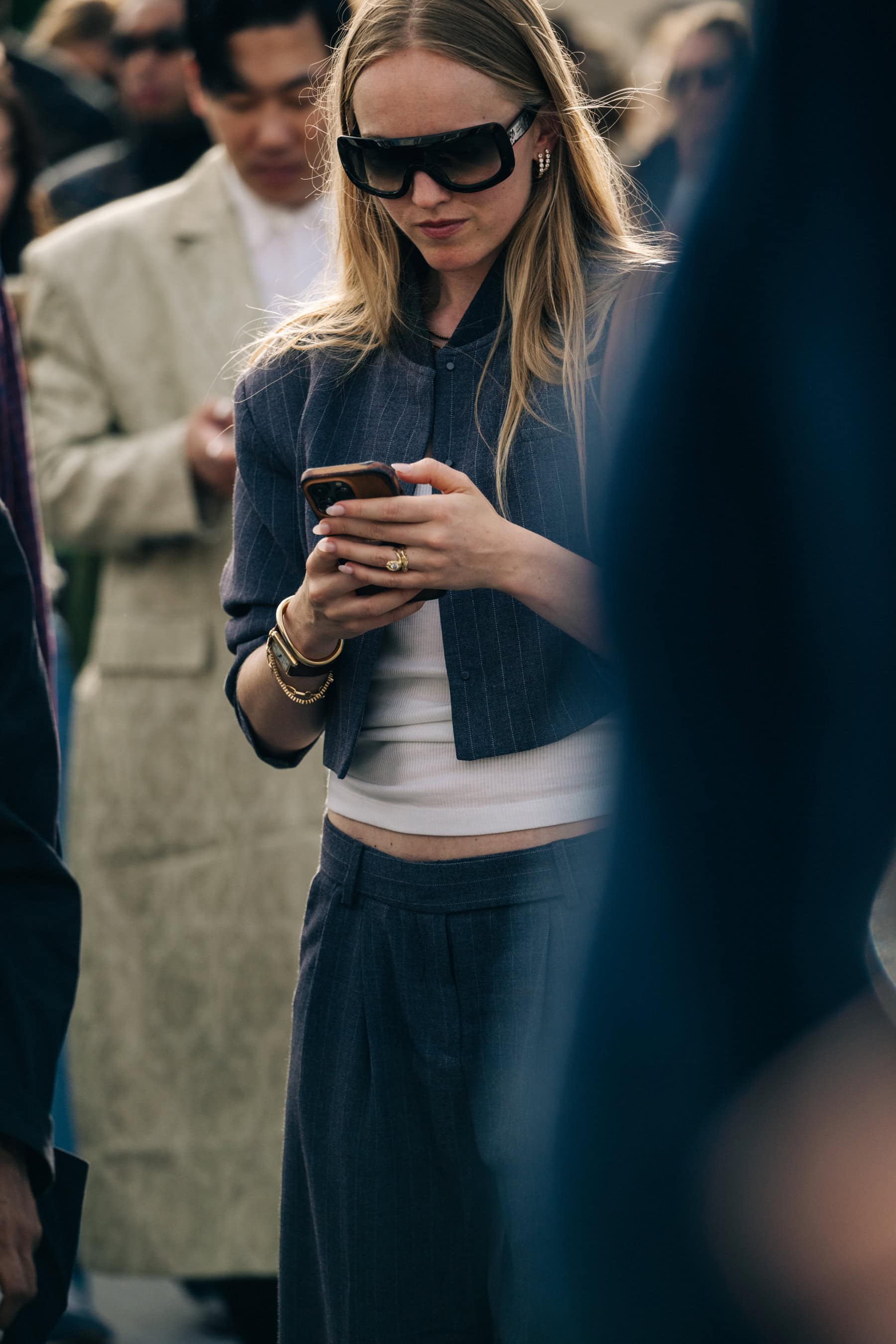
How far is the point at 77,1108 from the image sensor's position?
3.64 metres

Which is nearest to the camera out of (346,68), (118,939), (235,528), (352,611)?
(352,611)

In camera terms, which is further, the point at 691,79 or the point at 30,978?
the point at 691,79

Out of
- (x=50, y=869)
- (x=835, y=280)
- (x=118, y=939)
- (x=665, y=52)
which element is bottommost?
(x=118, y=939)

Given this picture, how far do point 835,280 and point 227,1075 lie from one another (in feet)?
9.98

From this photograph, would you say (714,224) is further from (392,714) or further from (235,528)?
(235,528)

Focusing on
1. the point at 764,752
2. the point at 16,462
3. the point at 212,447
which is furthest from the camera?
the point at 212,447

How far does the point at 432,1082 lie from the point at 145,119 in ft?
12.0

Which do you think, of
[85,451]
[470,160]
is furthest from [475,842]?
[85,451]

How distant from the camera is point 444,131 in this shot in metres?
1.90

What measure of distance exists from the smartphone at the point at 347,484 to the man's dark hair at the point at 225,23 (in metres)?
1.85

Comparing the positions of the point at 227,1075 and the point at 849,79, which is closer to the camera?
the point at 849,79

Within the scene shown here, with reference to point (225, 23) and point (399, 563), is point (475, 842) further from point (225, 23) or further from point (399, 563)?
point (225, 23)

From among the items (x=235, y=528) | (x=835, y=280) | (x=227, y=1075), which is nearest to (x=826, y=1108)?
(x=835, y=280)

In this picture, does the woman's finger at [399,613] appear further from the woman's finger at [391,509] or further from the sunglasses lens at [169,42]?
the sunglasses lens at [169,42]
